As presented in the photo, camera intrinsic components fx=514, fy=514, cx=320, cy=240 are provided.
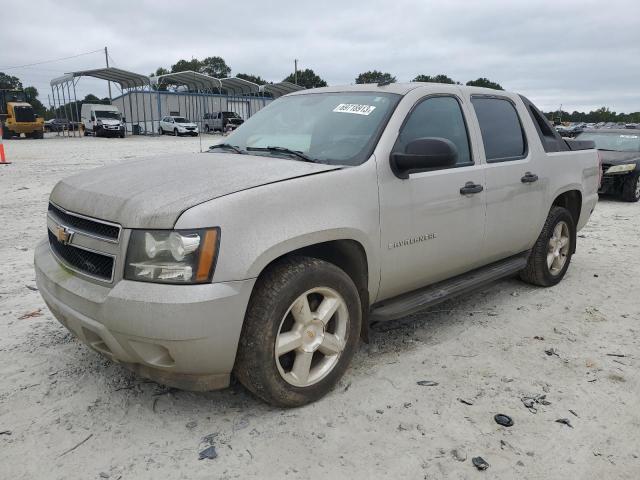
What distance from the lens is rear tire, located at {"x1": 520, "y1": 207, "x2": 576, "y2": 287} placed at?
4.70 metres

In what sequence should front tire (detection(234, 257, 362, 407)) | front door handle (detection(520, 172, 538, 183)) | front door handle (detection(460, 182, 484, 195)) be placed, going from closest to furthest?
front tire (detection(234, 257, 362, 407)), front door handle (detection(460, 182, 484, 195)), front door handle (detection(520, 172, 538, 183))

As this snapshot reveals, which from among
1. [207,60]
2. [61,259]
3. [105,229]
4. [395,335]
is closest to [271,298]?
[105,229]

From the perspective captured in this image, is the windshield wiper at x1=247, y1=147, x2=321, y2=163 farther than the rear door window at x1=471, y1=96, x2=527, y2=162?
No

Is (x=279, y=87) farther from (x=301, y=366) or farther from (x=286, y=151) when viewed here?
(x=301, y=366)

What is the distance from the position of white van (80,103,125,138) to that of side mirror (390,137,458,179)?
3587cm

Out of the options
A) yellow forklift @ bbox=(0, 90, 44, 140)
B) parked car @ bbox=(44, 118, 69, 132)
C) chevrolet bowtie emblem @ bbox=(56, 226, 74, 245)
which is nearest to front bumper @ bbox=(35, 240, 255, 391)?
chevrolet bowtie emblem @ bbox=(56, 226, 74, 245)

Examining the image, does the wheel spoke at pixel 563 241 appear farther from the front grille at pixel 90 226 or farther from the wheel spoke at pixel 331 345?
the front grille at pixel 90 226

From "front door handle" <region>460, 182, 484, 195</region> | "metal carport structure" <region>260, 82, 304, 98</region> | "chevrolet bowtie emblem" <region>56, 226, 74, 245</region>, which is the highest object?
"metal carport structure" <region>260, 82, 304, 98</region>

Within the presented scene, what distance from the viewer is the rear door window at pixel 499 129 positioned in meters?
3.94

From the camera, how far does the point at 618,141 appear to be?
11.6m

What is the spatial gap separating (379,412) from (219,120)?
41356mm

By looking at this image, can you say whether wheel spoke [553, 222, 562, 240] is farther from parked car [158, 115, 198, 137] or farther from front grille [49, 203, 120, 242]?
parked car [158, 115, 198, 137]

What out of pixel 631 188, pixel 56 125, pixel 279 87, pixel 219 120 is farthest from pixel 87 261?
pixel 56 125

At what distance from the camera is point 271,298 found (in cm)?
253
